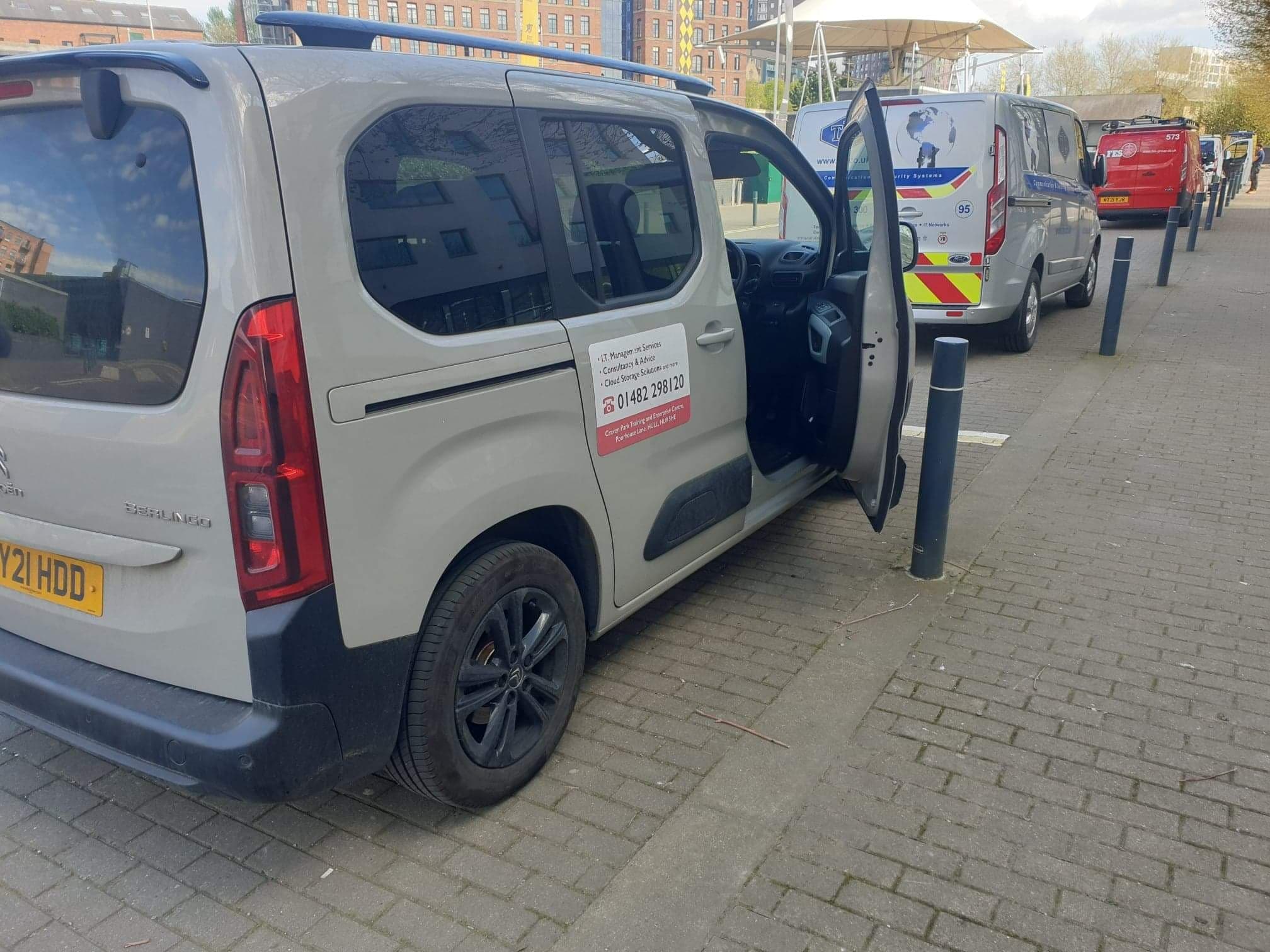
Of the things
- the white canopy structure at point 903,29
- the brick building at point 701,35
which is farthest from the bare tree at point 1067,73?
the white canopy structure at point 903,29

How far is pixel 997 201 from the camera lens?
8023mm

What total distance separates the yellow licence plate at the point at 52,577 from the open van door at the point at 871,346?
270cm

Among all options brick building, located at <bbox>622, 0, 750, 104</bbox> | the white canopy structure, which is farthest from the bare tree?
the white canopy structure

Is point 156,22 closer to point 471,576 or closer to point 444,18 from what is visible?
point 444,18

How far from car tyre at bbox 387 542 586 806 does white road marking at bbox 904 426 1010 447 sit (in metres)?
4.14

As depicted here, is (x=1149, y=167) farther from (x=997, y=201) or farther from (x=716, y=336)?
(x=716, y=336)

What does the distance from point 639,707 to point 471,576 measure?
105 cm

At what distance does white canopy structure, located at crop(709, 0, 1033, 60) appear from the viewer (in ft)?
55.0

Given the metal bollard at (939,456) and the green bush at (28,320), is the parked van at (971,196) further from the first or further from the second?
the green bush at (28,320)

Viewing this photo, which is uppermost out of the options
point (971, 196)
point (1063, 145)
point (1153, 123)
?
point (1153, 123)

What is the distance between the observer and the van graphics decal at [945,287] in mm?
8312

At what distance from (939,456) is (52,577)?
3.32m

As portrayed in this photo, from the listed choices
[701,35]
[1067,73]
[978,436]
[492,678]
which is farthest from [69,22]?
[492,678]

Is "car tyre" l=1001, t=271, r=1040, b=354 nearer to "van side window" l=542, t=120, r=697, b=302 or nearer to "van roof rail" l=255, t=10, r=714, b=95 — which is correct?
"van side window" l=542, t=120, r=697, b=302
